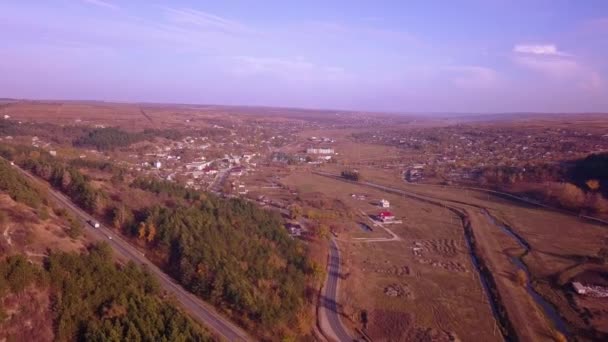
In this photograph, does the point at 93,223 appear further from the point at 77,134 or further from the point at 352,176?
the point at 77,134

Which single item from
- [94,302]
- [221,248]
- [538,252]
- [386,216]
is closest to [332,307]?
[221,248]

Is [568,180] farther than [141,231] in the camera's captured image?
Yes

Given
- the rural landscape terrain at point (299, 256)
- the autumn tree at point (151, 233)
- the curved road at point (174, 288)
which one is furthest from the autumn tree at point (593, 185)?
the autumn tree at point (151, 233)

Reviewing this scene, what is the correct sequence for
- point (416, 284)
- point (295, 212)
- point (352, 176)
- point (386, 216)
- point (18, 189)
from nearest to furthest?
point (18, 189), point (416, 284), point (295, 212), point (386, 216), point (352, 176)

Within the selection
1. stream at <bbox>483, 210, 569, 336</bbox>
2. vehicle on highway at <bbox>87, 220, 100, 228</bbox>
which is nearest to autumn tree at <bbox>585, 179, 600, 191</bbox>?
stream at <bbox>483, 210, 569, 336</bbox>

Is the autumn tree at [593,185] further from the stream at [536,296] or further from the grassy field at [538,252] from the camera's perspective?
the stream at [536,296]

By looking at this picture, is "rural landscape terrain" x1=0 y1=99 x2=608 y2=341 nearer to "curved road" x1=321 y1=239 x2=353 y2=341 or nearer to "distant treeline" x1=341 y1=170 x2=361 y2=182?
"curved road" x1=321 y1=239 x2=353 y2=341
